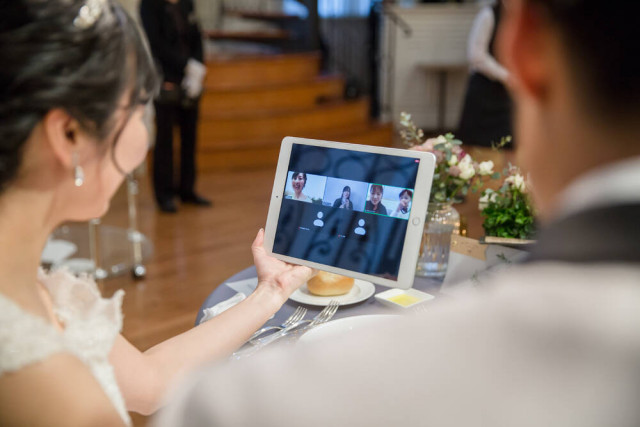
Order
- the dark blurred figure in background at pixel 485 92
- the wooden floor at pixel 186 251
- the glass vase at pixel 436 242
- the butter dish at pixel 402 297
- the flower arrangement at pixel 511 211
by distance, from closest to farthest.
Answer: the butter dish at pixel 402 297 → the flower arrangement at pixel 511 211 → the glass vase at pixel 436 242 → the wooden floor at pixel 186 251 → the dark blurred figure in background at pixel 485 92

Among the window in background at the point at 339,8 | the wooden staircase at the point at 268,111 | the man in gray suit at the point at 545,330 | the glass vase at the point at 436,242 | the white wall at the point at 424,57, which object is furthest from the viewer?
the window in background at the point at 339,8

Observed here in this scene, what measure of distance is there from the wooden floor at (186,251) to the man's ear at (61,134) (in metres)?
1.24

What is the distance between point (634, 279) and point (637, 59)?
0.48ft

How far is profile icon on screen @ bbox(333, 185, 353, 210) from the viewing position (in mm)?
1404

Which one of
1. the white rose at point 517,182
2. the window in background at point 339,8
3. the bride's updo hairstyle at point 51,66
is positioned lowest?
the white rose at point 517,182

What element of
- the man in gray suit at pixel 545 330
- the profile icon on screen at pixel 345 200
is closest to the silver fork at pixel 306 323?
the profile icon on screen at pixel 345 200

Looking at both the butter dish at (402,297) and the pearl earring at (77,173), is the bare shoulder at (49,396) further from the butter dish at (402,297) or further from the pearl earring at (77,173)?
the butter dish at (402,297)

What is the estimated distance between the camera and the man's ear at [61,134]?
0.89m

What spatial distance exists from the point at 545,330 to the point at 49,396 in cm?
67

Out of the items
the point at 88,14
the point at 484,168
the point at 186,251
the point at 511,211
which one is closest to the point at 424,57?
the point at 186,251

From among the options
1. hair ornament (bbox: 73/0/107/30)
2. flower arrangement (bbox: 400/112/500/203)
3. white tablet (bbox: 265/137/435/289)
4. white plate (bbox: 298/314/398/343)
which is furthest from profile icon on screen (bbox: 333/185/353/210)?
hair ornament (bbox: 73/0/107/30)

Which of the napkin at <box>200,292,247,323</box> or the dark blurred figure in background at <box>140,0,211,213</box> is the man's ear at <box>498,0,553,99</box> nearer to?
the napkin at <box>200,292,247,323</box>

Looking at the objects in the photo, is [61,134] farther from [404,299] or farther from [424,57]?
[424,57]

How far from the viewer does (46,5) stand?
872 millimetres
